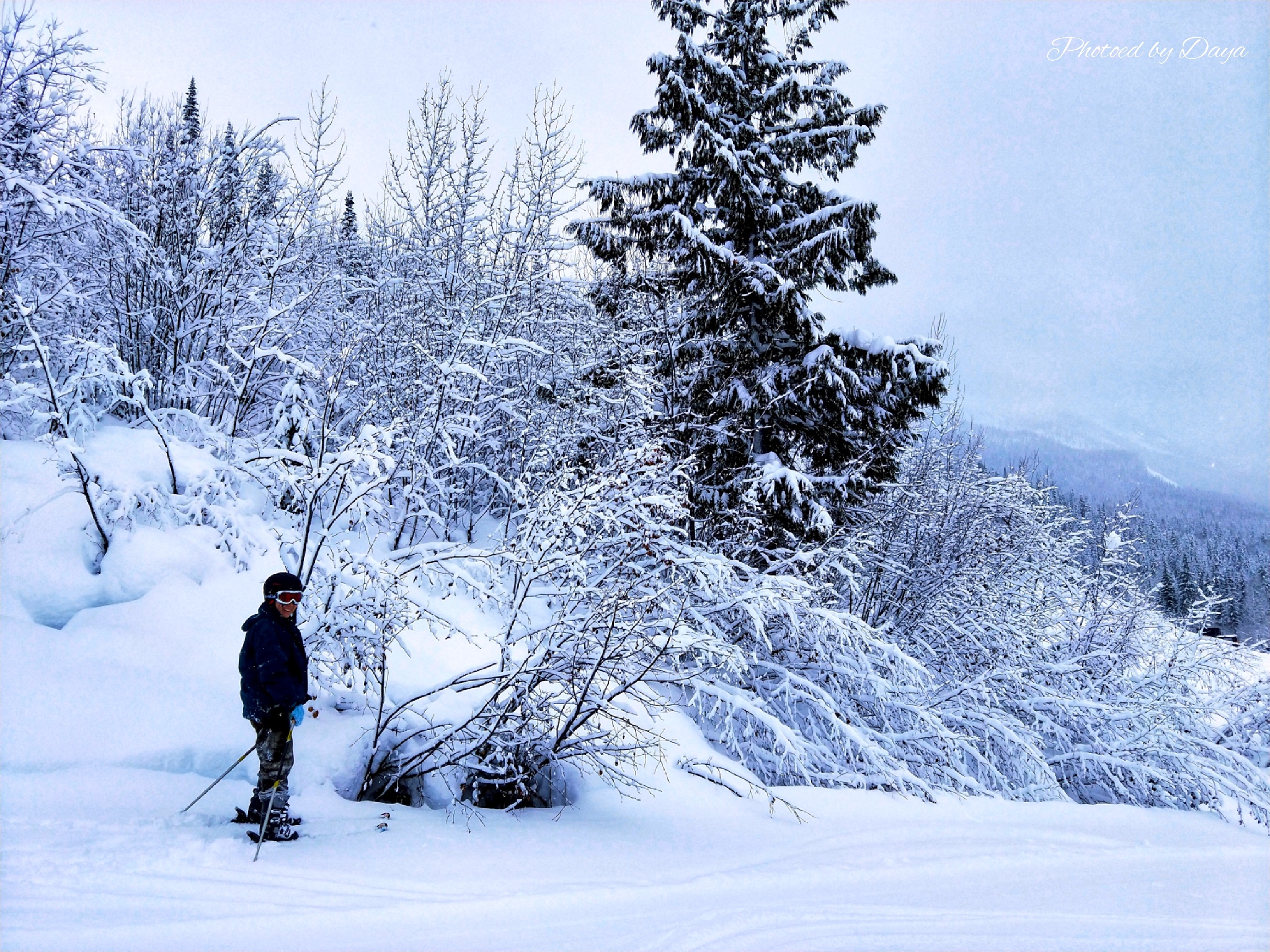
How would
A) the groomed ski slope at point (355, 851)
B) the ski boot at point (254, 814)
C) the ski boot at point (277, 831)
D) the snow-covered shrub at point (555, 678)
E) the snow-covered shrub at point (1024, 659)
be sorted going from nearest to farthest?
the groomed ski slope at point (355, 851)
the ski boot at point (277, 831)
the ski boot at point (254, 814)
the snow-covered shrub at point (555, 678)
the snow-covered shrub at point (1024, 659)

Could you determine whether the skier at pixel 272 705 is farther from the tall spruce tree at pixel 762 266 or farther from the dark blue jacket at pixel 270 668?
the tall spruce tree at pixel 762 266

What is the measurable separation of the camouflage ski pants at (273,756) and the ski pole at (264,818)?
0.06 ft

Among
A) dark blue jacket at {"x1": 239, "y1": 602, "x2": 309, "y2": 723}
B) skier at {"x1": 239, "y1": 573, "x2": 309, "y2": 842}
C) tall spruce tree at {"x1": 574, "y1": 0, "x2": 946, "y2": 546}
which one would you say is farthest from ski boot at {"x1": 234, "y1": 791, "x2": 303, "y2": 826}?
tall spruce tree at {"x1": 574, "y1": 0, "x2": 946, "y2": 546}

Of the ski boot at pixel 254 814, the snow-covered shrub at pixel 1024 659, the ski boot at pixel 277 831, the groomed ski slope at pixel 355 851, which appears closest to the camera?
the groomed ski slope at pixel 355 851

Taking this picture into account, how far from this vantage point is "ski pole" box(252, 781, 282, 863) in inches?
143

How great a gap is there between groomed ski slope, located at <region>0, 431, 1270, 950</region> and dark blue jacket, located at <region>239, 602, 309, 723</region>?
30.2 inches

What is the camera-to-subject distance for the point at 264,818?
3.88m

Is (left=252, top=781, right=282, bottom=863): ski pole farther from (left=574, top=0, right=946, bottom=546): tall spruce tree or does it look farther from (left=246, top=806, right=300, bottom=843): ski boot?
(left=574, top=0, right=946, bottom=546): tall spruce tree

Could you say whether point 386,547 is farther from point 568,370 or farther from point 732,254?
point 732,254

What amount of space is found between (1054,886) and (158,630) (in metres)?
7.40

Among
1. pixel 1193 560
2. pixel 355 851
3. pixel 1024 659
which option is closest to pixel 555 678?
pixel 355 851

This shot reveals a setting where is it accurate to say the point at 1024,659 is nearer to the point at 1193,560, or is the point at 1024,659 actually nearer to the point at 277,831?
the point at 277,831

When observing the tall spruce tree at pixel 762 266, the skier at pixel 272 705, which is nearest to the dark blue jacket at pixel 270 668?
the skier at pixel 272 705

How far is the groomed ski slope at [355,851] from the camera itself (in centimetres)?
323
